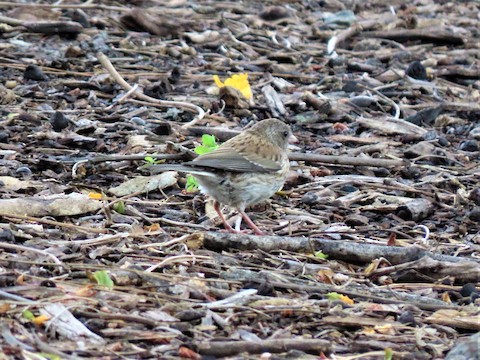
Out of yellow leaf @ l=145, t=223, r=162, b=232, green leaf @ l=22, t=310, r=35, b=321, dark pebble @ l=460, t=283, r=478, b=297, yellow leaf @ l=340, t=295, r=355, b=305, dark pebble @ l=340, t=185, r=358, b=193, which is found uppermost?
green leaf @ l=22, t=310, r=35, b=321

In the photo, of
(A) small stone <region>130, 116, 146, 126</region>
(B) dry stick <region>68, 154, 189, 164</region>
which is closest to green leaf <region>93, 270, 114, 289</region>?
(B) dry stick <region>68, 154, 189, 164</region>

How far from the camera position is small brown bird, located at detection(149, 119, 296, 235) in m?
6.31

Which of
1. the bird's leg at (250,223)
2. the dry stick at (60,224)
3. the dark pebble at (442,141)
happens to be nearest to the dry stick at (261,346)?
the dry stick at (60,224)

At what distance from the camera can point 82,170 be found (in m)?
6.95

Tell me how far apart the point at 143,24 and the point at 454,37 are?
355 centimetres

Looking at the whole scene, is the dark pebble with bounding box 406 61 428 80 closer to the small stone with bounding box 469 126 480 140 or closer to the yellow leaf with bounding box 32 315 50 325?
the small stone with bounding box 469 126 480 140

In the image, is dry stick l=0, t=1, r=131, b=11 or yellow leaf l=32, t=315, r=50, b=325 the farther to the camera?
dry stick l=0, t=1, r=131, b=11

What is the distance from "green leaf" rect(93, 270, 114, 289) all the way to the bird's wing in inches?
63.6

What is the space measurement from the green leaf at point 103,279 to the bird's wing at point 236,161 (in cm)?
162

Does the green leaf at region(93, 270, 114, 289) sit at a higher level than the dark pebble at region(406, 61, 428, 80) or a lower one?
higher

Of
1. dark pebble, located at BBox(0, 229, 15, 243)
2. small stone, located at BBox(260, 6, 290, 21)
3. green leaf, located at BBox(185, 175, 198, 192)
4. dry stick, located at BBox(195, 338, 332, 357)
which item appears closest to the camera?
dry stick, located at BBox(195, 338, 332, 357)

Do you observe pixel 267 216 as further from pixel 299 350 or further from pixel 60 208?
pixel 299 350

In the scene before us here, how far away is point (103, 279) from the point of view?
4.72m

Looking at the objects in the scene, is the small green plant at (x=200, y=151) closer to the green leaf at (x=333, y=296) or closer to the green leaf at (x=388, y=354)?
the green leaf at (x=333, y=296)
